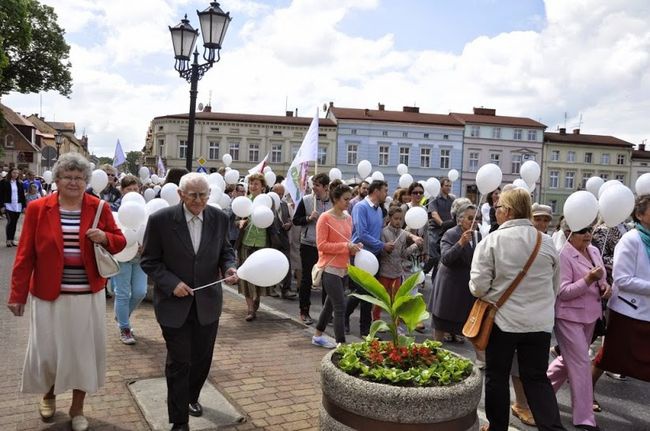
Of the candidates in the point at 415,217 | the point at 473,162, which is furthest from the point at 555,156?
the point at 415,217

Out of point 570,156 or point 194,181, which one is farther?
point 570,156

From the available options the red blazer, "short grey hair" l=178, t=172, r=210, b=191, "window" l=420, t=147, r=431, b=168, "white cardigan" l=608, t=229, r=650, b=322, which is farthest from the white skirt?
"window" l=420, t=147, r=431, b=168

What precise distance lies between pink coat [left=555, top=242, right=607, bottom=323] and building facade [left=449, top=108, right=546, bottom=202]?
52653 millimetres

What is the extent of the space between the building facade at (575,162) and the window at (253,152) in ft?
104

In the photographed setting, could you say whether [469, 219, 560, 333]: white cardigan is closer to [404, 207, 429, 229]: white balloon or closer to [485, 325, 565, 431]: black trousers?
[485, 325, 565, 431]: black trousers

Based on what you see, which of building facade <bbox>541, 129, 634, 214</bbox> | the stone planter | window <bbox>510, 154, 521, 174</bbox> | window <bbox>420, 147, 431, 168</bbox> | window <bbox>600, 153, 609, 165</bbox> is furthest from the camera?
window <bbox>600, 153, 609, 165</bbox>

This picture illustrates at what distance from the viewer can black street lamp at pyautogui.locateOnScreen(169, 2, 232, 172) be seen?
927 cm

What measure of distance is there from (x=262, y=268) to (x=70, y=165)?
1.63m

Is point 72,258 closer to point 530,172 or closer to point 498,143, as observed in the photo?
point 530,172

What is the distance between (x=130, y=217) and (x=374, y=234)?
312 cm

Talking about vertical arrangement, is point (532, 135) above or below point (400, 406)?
above

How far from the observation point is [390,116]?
5541cm

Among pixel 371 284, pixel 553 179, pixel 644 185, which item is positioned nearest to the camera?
pixel 371 284

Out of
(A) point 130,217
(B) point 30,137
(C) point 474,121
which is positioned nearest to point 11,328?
(A) point 130,217
